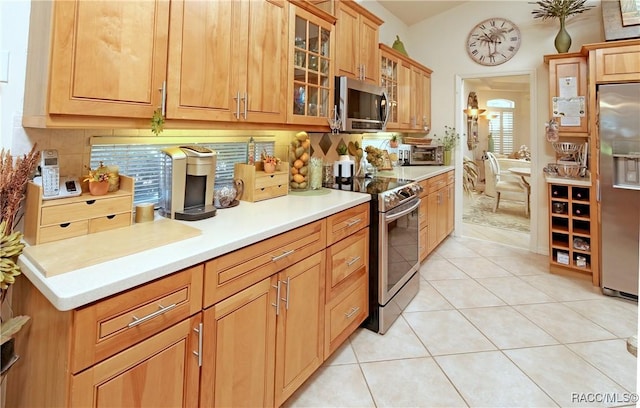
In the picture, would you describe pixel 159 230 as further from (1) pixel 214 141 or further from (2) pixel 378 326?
(2) pixel 378 326

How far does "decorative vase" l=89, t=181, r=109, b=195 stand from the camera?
1.25 metres

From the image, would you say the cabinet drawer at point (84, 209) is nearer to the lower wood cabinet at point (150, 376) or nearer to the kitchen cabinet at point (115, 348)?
the kitchen cabinet at point (115, 348)

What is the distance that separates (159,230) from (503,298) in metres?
2.75

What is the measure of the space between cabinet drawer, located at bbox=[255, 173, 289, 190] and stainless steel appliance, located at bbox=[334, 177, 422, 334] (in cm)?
53

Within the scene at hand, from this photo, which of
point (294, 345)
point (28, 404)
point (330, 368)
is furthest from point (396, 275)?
point (28, 404)

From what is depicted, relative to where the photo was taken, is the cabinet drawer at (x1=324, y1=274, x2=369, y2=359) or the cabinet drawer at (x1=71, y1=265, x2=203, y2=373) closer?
the cabinet drawer at (x1=71, y1=265, x2=203, y2=373)

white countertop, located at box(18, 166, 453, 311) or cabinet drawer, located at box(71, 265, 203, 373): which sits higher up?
white countertop, located at box(18, 166, 453, 311)

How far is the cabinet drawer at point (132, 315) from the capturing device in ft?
2.68

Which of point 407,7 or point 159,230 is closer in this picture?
point 159,230

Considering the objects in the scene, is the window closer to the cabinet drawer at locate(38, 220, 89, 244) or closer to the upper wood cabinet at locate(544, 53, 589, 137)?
the upper wood cabinet at locate(544, 53, 589, 137)

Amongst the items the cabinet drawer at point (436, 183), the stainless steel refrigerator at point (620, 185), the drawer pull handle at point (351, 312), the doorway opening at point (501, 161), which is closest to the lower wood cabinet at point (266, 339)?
the drawer pull handle at point (351, 312)

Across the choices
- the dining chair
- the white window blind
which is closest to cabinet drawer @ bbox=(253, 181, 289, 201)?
the white window blind

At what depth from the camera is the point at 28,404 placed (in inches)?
40.4

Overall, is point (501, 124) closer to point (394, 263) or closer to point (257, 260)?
point (394, 263)
